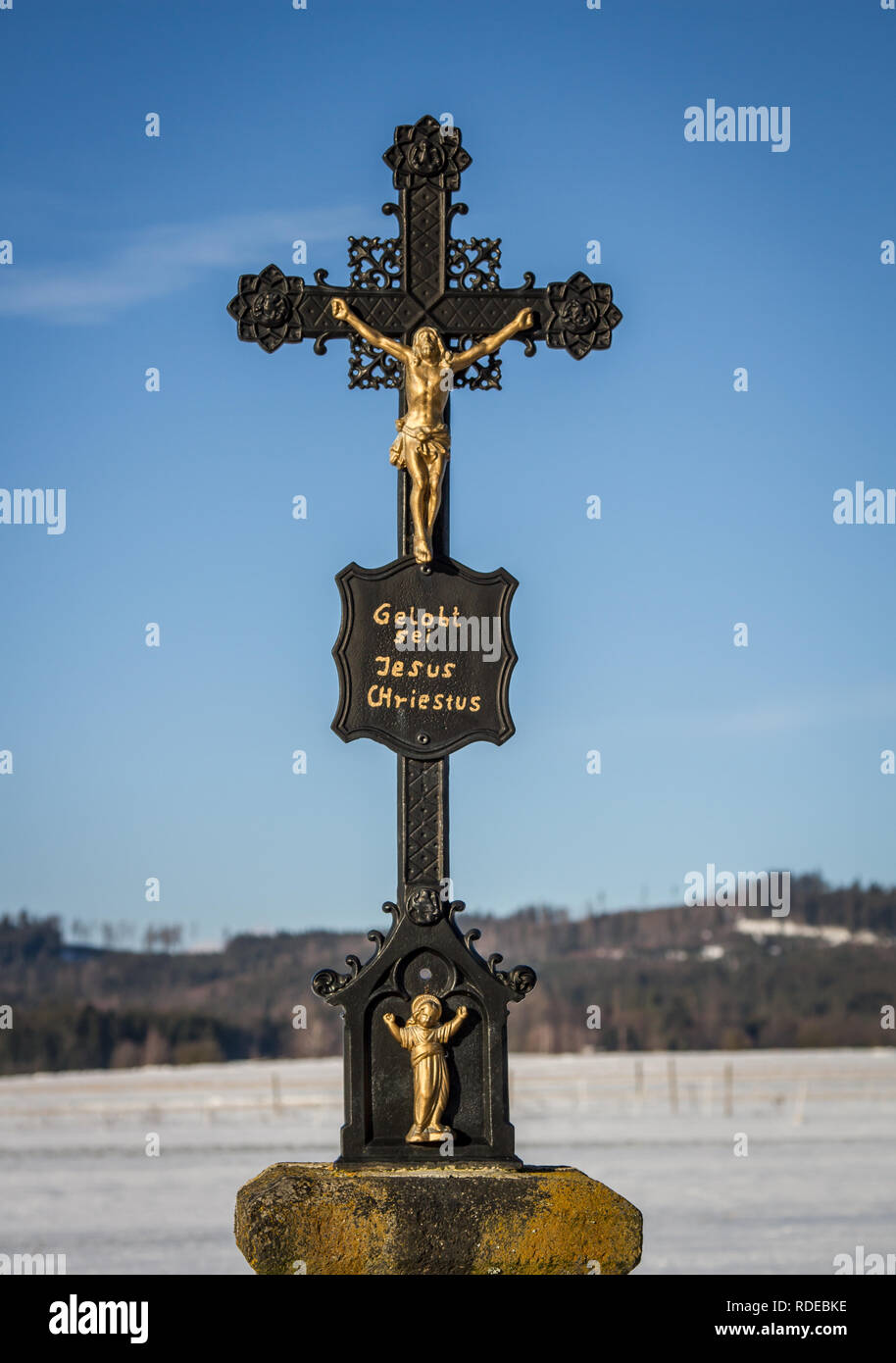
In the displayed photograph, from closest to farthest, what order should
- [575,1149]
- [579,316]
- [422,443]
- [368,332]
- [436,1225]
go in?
[436,1225] < [422,443] < [368,332] < [579,316] < [575,1149]

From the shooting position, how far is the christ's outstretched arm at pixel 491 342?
1077cm

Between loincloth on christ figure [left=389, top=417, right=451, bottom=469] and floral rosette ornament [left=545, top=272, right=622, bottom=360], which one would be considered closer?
loincloth on christ figure [left=389, top=417, right=451, bottom=469]

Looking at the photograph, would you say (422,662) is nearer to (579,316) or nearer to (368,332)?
(368,332)

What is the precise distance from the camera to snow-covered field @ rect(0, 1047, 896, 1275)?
2244 centimetres

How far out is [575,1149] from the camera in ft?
110

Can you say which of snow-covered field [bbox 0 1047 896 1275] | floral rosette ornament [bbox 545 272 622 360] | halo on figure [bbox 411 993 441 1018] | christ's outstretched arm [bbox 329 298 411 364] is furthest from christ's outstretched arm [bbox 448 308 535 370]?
snow-covered field [bbox 0 1047 896 1275]

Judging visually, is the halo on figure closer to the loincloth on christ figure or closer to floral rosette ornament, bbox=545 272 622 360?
the loincloth on christ figure

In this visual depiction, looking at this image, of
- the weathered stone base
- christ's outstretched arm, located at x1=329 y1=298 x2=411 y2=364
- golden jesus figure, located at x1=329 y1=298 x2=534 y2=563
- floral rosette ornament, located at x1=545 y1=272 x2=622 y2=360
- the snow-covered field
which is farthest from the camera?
the snow-covered field

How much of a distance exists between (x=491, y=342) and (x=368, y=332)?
0.75 m

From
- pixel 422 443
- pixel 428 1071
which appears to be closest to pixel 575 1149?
pixel 428 1071

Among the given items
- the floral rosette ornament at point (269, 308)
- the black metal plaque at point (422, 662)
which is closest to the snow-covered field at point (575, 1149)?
the black metal plaque at point (422, 662)

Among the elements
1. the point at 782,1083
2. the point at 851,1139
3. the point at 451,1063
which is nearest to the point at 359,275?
the point at 451,1063

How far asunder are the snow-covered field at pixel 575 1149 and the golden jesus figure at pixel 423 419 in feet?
39.1

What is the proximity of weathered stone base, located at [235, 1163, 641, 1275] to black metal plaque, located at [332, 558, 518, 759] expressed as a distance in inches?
96.1
